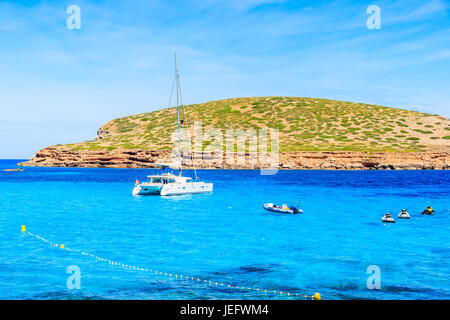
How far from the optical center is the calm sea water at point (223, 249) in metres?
23.5

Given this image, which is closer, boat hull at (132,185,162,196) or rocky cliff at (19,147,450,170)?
boat hull at (132,185,162,196)

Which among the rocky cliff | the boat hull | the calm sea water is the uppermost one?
the rocky cliff

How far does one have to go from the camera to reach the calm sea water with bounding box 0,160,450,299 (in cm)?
2355

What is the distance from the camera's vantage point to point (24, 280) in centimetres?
2486

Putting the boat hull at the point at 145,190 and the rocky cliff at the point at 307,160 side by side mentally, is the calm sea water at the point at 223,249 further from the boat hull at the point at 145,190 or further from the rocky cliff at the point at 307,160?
the rocky cliff at the point at 307,160

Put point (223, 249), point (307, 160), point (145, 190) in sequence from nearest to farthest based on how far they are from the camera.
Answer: point (223, 249) < point (145, 190) < point (307, 160)

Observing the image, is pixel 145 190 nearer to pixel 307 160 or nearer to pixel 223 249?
pixel 223 249

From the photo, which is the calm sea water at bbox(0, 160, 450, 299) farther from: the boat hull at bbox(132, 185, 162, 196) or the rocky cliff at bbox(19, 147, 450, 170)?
the rocky cliff at bbox(19, 147, 450, 170)

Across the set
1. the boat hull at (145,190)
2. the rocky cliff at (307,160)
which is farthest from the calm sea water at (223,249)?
the rocky cliff at (307,160)

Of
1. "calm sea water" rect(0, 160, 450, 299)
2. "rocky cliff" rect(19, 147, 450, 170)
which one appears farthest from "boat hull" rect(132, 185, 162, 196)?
"rocky cliff" rect(19, 147, 450, 170)

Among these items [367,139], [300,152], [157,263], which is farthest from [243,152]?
[157,263]

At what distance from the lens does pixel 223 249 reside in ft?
111

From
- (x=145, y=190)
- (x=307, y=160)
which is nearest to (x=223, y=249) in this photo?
(x=145, y=190)
